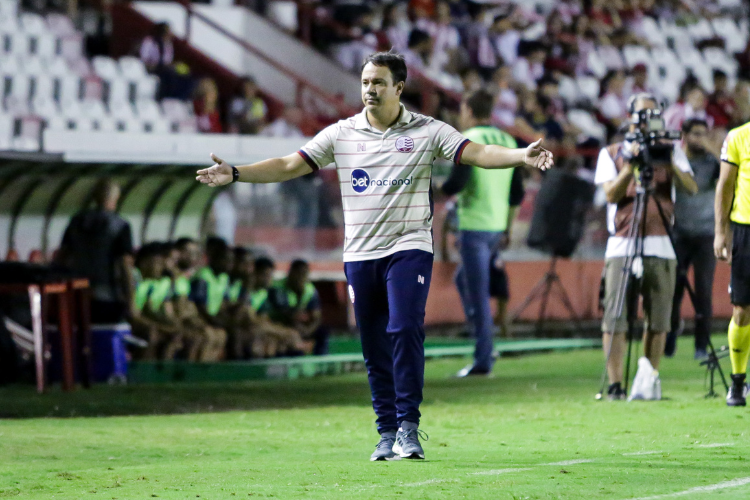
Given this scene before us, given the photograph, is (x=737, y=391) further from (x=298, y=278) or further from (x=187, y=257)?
(x=187, y=257)

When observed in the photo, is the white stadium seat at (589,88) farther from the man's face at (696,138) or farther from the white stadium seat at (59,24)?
the man's face at (696,138)

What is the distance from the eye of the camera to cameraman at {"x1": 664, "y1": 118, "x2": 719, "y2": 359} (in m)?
13.6

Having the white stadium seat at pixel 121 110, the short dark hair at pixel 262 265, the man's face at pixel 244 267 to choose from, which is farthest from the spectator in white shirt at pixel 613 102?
the man's face at pixel 244 267

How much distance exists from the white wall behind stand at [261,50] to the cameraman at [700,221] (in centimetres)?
1102

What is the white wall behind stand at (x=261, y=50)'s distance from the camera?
23875mm

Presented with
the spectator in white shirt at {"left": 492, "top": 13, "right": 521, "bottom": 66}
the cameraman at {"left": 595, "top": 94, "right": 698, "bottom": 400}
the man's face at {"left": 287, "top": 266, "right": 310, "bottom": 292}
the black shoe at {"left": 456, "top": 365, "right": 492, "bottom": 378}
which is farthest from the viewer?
the spectator in white shirt at {"left": 492, "top": 13, "right": 521, "bottom": 66}

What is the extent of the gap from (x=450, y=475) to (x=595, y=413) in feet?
11.4

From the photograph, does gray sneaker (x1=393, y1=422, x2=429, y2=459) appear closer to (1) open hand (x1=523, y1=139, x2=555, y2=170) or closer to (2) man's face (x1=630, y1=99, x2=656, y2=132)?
(1) open hand (x1=523, y1=139, x2=555, y2=170)

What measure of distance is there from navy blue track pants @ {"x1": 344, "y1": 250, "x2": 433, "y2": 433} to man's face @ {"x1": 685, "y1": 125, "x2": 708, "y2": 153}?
7.14m

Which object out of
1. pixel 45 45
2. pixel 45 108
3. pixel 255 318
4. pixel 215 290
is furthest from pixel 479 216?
pixel 45 45

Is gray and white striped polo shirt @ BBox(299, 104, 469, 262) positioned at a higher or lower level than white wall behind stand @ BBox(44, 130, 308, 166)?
lower

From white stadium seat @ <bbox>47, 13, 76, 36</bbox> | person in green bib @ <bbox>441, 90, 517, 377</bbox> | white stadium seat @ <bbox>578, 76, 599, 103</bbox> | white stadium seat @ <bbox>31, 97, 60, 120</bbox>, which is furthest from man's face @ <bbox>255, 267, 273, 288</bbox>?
white stadium seat @ <bbox>578, 76, 599, 103</bbox>

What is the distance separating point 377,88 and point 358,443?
240cm

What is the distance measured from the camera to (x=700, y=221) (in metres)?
13.9
